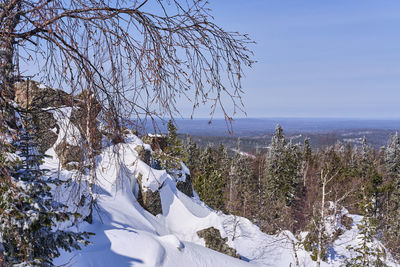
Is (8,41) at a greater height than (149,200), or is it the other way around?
(8,41)

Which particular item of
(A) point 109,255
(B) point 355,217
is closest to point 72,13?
(A) point 109,255

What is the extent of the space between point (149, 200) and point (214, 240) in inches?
197

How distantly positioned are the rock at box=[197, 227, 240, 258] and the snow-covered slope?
0.32m

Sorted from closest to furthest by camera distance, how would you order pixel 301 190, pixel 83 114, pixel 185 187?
pixel 83 114 < pixel 185 187 < pixel 301 190

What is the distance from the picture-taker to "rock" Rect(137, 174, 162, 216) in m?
18.8

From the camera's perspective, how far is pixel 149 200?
18922mm

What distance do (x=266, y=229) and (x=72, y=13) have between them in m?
32.4

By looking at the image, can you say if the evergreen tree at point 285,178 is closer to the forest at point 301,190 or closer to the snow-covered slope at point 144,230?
the forest at point 301,190

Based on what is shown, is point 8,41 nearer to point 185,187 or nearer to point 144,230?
point 144,230

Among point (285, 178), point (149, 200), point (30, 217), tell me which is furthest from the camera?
point (285, 178)

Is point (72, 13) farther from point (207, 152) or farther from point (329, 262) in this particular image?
point (207, 152)

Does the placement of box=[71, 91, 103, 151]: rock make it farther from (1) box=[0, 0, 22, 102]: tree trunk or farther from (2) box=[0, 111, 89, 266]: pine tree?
(2) box=[0, 111, 89, 266]: pine tree

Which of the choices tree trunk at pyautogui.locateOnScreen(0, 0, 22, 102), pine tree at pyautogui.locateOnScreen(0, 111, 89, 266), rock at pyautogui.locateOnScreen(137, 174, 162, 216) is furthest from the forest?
tree trunk at pyautogui.locateOnScreen(0, 0, 22, 102)

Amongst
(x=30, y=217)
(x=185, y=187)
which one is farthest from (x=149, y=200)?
(x=30, y=217)
